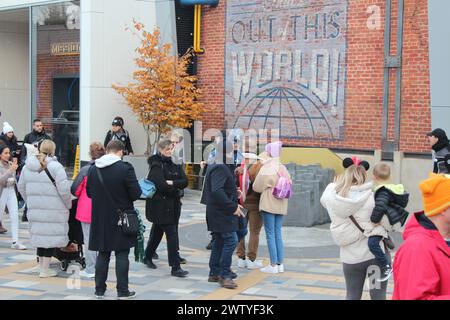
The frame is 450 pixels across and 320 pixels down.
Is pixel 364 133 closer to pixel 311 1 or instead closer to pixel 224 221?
pixel 311 1

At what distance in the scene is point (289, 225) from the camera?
41.1ft

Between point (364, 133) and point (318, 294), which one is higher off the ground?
point (364, 133)

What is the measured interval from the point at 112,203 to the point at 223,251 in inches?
63.8

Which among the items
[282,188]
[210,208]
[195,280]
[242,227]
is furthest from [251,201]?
[195,280]

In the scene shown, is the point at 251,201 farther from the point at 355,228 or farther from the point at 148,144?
the point at 148,144

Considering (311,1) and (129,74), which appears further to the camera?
(129,74)

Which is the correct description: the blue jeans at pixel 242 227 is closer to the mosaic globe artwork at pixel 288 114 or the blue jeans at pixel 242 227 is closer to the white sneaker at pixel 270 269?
the white sneaker at pixel 270 269

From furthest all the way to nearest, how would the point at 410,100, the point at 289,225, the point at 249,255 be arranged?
the point at 410,100 → the point at 289,225 → the point at 249,255

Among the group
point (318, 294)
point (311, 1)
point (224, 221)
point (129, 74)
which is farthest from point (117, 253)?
point (129, 74)

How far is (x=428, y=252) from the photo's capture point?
3051 mm

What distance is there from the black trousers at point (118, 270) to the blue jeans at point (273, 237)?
7.23 feet

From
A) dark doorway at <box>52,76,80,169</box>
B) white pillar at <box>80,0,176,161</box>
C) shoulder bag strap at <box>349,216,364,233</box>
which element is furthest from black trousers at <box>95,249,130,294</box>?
dark doorway at <box>52,76,80,169</box>

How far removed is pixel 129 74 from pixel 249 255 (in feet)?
31.7

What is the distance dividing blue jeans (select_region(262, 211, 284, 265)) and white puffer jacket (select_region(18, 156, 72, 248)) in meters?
2.62
